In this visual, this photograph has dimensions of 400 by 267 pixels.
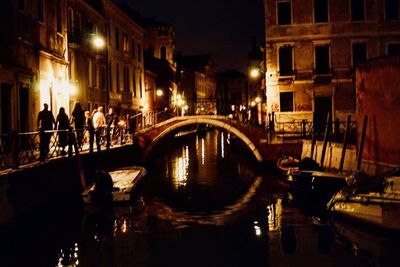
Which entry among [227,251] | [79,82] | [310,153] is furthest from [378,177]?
[79,82]

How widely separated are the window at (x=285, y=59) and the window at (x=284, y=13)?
1.33 metres

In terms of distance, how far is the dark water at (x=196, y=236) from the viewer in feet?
34.0

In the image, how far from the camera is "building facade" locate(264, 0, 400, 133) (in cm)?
2880

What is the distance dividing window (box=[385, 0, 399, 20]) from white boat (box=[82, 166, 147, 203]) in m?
16.8

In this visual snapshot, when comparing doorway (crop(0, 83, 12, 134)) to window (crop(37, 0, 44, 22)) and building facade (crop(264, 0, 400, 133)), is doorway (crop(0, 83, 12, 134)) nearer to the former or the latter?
window (crop(37, 0, 44, 22))

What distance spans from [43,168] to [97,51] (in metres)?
14.2

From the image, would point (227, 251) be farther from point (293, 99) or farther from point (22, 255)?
point (293, 99)

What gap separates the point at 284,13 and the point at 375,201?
1872 cm

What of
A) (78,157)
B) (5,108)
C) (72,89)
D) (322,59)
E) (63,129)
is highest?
(322,59)

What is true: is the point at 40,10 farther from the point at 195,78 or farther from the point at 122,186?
the point at 195,78

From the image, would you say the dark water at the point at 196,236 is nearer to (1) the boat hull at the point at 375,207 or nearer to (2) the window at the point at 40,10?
(1) the boat hull at the point at 375,207

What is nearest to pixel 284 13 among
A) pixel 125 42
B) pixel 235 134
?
pixel 235 134

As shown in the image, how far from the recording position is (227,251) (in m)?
11.0

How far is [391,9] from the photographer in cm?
2905
